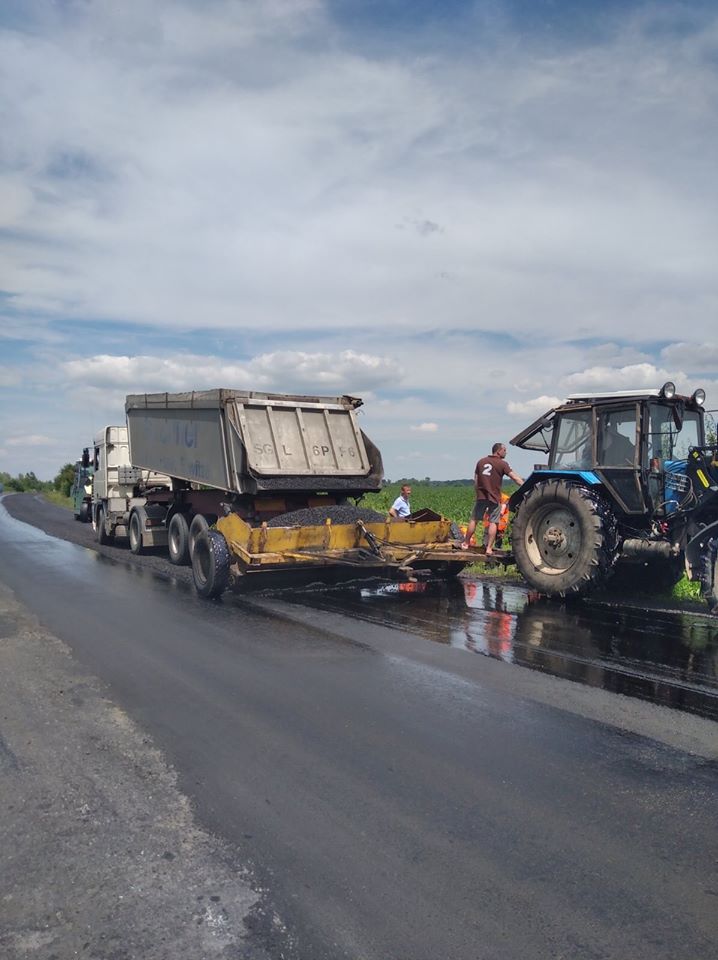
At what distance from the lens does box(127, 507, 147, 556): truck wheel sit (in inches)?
656

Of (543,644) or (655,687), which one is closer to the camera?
(655,687)

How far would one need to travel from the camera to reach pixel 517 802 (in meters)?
4.35

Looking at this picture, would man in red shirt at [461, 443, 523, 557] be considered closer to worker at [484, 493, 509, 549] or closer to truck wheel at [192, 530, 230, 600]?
worker at [484, 493, 509, 549]

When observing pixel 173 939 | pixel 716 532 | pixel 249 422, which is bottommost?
pixel 173 939

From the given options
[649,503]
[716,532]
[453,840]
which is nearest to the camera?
[453,840]

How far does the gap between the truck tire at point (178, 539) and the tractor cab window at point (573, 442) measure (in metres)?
6.75

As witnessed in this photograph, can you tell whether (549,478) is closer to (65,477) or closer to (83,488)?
(83,488)

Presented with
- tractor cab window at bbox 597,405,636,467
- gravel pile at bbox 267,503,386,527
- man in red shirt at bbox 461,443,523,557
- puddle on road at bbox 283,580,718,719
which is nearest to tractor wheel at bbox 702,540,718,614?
puddle on road at bbox 283,580,718,719

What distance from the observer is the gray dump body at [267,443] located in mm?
12281

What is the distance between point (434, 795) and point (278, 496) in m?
8.49

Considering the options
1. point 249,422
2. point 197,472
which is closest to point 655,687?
point 249,422

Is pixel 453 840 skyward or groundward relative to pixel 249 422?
groundward

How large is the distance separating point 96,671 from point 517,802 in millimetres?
4193

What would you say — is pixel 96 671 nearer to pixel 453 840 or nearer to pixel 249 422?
pixel 453 840
